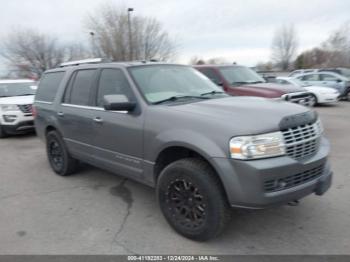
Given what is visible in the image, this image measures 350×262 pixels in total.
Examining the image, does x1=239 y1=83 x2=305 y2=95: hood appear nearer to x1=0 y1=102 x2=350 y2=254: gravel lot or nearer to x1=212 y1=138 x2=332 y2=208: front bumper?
x1=0 y1=102 x2=350 y2=254: gravel lot

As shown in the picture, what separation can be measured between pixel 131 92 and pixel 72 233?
173 centimetres

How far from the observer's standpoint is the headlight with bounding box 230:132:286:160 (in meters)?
2.93

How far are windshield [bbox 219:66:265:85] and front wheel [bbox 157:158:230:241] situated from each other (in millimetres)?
5656

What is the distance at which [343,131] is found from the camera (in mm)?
9023

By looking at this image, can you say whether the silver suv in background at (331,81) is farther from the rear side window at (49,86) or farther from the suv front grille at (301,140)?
the suv front grille at (301,140)

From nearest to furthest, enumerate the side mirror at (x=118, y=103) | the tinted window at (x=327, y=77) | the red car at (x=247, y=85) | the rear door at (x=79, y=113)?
1. the side mirror at (x=118, y=103)
2. the rear door at (x=79, y=113)
3. the red car at (x=247, y=85)
4. the tinted window at (x=327, y=77)

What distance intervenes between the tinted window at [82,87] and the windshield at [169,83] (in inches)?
33.0

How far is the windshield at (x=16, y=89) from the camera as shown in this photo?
1017cm

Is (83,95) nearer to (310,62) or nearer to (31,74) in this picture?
(31,74)

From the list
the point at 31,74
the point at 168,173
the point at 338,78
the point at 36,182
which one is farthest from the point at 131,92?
the point at 31,74

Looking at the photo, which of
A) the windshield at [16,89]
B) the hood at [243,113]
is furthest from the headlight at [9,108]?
the hood at [243,113]

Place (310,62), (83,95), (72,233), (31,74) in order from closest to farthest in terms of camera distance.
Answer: (72,233) → (83,95) → (31,74) → (310,62)

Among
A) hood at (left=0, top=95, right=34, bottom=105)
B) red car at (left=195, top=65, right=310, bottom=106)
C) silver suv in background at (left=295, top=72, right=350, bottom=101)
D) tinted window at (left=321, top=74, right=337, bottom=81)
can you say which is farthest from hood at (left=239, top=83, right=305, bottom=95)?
tinted window at (left=321, top=74, right=337, bottom=81)

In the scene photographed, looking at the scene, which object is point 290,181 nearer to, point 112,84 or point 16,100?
point 112,84
